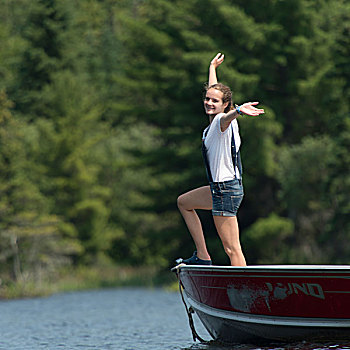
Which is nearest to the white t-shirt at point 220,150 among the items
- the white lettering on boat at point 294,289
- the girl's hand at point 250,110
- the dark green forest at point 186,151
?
the girl's hand at point 250,110

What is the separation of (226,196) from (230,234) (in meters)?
0.51

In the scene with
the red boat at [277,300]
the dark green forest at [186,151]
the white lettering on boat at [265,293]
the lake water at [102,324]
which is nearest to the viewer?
the red boat at [277,300]

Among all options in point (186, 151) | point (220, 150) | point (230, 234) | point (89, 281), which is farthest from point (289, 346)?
point (89, 281)

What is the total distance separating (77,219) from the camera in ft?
139

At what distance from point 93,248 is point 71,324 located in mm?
23915

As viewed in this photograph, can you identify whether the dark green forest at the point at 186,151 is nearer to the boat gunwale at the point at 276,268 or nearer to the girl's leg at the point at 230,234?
the boat gunwale at the point at 276,268

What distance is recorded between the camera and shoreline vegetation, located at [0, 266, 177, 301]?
96.1 feet

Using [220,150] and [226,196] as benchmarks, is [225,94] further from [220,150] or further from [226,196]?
[226,196]

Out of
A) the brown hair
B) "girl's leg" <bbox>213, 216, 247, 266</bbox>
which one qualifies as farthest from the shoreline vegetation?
the brown hair

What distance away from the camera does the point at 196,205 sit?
34.6 feet

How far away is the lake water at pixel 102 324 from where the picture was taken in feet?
42.8

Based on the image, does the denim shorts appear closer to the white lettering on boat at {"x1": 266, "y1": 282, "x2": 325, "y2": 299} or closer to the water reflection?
the white lettering on boat at {"x1": 266, "y1": 282, "x2": 325, "y2": 299}

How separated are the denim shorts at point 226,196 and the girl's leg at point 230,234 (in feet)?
0.27

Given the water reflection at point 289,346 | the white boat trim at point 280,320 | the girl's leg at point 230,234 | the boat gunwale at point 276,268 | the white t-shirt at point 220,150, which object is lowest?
the water reflection at point 289,346
